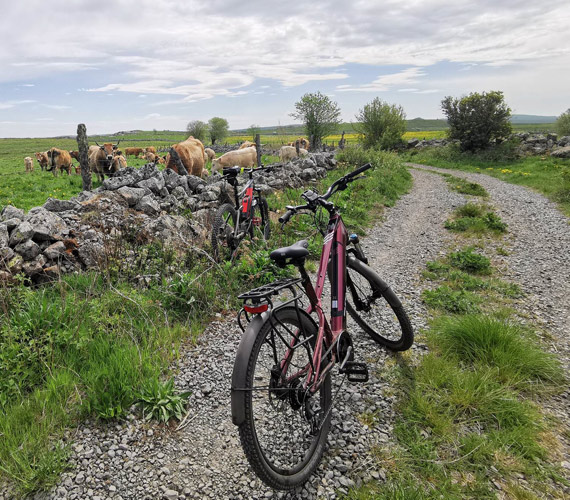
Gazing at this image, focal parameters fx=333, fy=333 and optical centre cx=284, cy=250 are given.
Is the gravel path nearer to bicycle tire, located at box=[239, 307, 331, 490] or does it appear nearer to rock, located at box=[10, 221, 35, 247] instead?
bicycle tire, located at box=[239, 307, 331, 490]

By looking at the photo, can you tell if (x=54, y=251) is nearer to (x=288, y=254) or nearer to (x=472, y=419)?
(x=288, y=254)

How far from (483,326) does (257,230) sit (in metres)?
5.00

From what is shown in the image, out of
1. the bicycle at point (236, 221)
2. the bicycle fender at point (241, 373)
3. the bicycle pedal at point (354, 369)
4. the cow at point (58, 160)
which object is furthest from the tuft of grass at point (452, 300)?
the cow at point (58, 160)

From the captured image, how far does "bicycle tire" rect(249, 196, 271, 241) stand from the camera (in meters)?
7.64

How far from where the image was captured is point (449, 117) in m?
28.4

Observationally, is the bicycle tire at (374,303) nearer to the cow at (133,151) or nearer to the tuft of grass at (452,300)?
the tuft of grass at (452,300)

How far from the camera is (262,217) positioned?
8078mm

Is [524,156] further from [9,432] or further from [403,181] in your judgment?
[9,432]

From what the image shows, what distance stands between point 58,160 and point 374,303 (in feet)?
89.0

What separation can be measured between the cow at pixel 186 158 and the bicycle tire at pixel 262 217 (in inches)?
220

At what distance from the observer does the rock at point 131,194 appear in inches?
308

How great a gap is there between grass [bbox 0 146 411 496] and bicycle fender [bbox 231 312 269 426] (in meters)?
1.39

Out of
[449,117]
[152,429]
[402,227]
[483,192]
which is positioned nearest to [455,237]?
[402,227]

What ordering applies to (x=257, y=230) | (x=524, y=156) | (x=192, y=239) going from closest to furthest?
(x=192, y=239), (x=257, y=230), (x=524, y=156)
